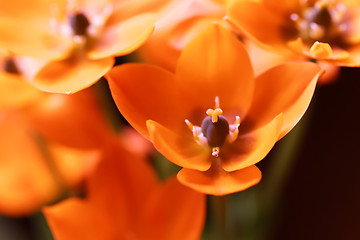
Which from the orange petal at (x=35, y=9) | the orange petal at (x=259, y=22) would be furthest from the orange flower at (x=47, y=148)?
the orange petal at (x=259, y=22)

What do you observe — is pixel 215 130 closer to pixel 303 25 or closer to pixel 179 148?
pixel 179 148

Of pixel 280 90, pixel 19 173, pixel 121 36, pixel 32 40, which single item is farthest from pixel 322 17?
pixel 19 173

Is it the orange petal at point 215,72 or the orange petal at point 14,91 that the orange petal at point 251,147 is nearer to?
the orange petal at point 215,72

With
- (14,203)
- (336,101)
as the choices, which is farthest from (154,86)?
(336,101)

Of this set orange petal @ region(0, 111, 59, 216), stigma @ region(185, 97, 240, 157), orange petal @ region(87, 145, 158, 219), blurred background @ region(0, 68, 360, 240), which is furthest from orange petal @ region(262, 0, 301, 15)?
blurred background @ region(0, 68, 360, 240)

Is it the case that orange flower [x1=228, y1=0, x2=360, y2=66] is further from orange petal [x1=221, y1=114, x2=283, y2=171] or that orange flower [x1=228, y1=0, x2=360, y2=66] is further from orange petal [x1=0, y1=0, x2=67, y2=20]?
orange petal [x1=0, y1=0, x2=67, y2=20]

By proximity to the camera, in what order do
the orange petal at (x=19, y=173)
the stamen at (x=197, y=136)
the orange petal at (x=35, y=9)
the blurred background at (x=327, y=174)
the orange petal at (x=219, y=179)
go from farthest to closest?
the blurred background at (x=327, y=174), the orange petal at (x=19, y=173), the orange petal at (x=35, y=9), the stamen at (x=197, y=136), the orange petal at (x=219, y=179)
